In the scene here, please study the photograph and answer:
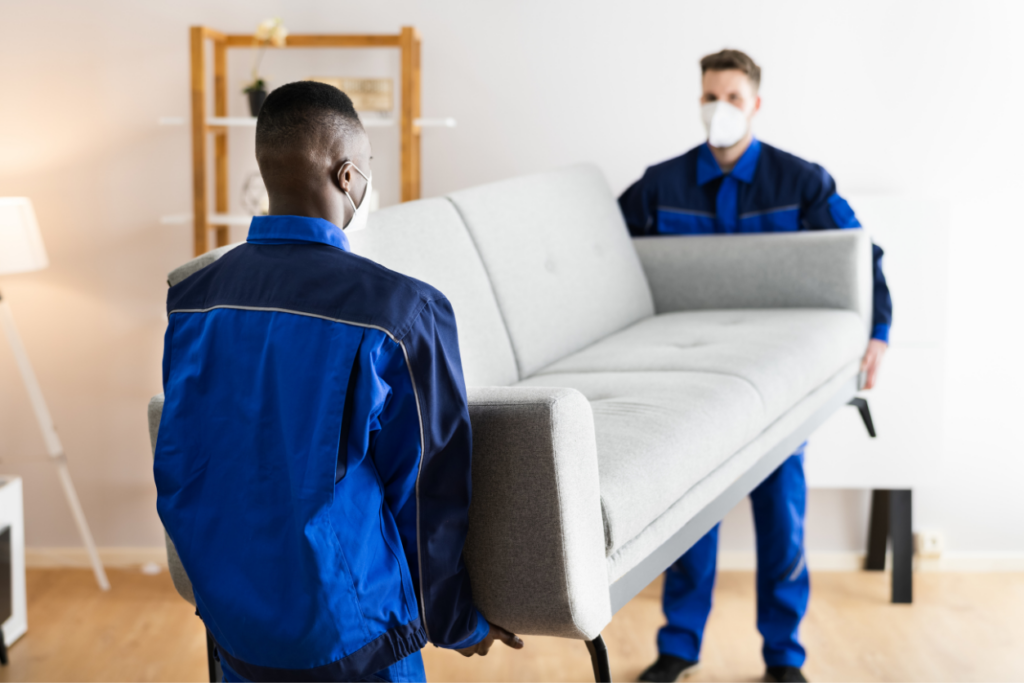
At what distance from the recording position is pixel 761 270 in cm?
253

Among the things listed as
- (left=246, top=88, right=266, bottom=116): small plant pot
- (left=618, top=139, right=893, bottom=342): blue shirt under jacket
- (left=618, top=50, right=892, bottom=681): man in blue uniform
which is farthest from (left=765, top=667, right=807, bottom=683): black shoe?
(left=246, top=88, right=266, bottom=116): small plant pot

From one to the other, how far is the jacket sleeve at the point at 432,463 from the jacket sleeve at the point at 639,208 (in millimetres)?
1775

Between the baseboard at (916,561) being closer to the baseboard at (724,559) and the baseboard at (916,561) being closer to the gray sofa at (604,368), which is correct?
the baseboard at (724,559)

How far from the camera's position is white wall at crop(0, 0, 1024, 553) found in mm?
3000

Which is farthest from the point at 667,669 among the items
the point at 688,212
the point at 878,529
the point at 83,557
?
the point at 83,557

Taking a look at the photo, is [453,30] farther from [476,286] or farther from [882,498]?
[882,498]

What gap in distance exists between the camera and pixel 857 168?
3045 millimetres

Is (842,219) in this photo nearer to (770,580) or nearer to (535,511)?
(770,580)

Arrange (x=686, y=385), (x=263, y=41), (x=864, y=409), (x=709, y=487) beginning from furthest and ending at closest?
1. (x=263, y=41)
2. (x=864, y=409)
3. (x=686, y=385)
4. (x=709, y=487)

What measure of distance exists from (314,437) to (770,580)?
5.54 ft

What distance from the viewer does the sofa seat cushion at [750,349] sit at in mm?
1867

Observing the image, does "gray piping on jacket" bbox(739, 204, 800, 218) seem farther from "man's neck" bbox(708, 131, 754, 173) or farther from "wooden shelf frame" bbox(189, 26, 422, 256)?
"wooden shelf frame" bbox(189, 26, 422, 256)

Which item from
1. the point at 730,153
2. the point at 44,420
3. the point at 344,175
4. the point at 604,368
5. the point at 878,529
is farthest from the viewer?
the point at 878,529

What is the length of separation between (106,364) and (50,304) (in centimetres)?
27
